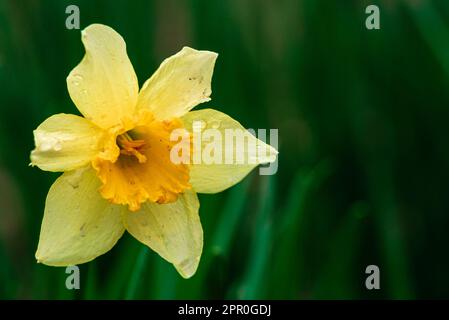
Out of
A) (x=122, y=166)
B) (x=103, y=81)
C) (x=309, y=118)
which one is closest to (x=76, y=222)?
(x=122, y=166)

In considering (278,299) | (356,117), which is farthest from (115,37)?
(356,117)

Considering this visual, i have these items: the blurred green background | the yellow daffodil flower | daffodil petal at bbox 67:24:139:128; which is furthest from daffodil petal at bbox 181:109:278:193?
the blurred green background

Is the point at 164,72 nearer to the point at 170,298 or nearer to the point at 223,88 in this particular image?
the point at 170,298

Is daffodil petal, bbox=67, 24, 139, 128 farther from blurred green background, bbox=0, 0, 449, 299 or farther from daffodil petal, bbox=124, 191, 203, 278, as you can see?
blurred green background, bbox=0, 0, 449, 299

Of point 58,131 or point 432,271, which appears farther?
point 432,271

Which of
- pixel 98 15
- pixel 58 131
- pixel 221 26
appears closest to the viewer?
pixel 58 131

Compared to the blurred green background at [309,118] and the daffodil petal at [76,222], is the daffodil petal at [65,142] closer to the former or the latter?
the daffodil petal at [76,222]
